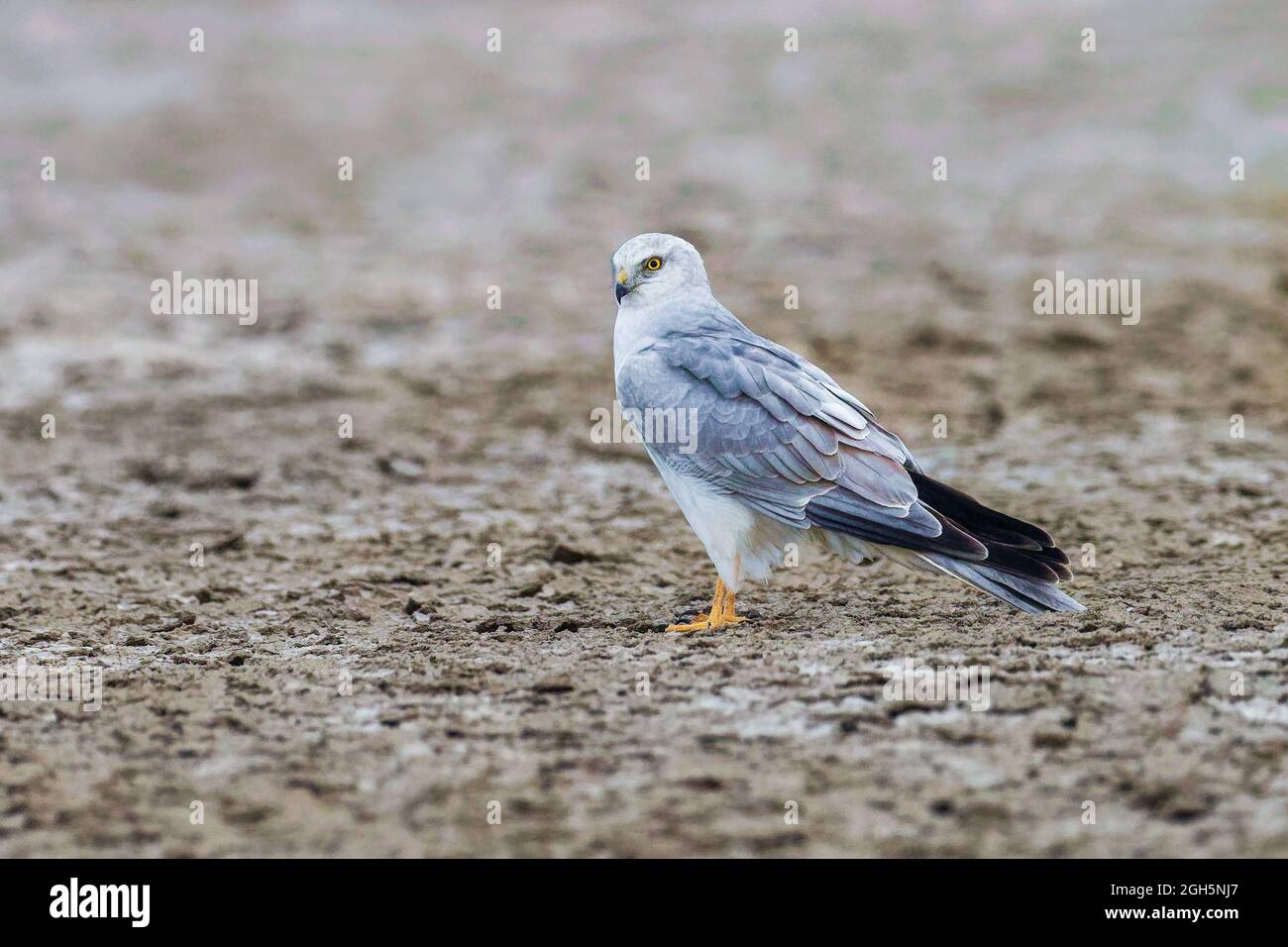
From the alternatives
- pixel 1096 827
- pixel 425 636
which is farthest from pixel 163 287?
pixel 1096 827

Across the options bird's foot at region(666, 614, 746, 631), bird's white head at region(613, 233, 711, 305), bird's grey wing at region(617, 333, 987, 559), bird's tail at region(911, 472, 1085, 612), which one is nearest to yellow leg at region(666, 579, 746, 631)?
bird's foot at region(666, 614, 746, 631)

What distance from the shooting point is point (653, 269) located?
577cm

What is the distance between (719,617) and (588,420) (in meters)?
3.29

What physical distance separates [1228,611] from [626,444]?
12.3ft

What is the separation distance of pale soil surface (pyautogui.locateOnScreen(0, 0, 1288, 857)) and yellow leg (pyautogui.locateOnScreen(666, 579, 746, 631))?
0.16 metres

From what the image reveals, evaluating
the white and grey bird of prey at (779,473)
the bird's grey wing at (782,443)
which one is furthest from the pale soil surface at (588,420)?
the bird's grey wing at (782,443)

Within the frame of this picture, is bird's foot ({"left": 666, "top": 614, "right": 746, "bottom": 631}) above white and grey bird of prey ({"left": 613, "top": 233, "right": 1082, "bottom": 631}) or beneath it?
beneath

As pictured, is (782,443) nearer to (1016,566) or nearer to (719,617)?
(719,617)

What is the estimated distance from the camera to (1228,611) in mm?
5395

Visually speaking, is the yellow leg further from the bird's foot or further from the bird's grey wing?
the bird's grey wing

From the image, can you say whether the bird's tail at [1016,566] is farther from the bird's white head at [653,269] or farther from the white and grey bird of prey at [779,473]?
the bird's white head at [653,269]

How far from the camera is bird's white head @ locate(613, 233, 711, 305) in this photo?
18.8 feet

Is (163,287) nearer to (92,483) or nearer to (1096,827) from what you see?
(92,483)

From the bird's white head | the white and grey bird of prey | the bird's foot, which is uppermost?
the bird's white head
